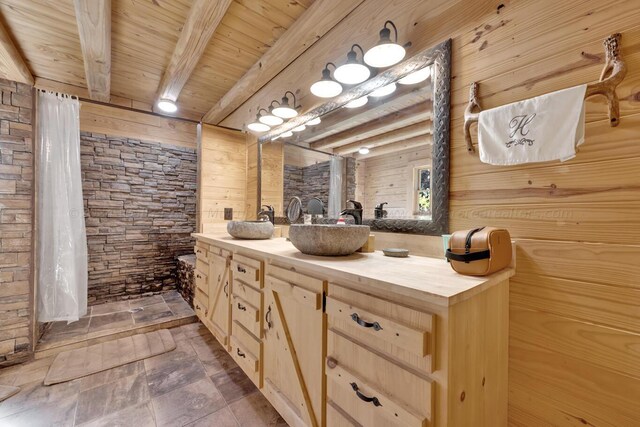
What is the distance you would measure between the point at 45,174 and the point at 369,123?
2.69m

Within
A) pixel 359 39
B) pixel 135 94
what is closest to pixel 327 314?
pixel 359 39

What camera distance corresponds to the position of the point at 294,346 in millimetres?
1169

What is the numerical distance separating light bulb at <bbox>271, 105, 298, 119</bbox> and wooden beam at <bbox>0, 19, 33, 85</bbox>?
2082 millimetres

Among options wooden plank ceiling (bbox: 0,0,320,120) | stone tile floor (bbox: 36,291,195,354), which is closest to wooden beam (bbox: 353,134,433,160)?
wooden plank ceiling (bbox: 0,0,320,120)

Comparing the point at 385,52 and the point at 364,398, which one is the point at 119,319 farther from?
the point at 385,52

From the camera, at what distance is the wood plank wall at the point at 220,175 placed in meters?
2.95

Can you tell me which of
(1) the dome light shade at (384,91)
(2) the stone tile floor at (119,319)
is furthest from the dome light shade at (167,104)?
(1) the dome light shade at (384,91)

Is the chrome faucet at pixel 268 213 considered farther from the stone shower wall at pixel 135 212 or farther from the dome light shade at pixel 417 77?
the stone shower wall at pixel 135 212

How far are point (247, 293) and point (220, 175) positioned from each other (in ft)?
6.25

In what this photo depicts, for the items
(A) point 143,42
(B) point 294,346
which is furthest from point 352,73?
(A) point 143,42

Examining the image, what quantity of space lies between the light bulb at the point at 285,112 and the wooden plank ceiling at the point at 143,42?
1.45 feet

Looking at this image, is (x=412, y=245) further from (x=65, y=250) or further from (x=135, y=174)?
(x=135, y=174)

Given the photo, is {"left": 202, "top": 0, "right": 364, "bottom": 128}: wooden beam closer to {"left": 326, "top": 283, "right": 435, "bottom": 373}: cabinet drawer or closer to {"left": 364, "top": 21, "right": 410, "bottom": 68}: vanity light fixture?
{"left": 364, "top": 21, "right": 410, "bottom": 68}: vanity light fixture

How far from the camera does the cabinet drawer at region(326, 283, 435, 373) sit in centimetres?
69
